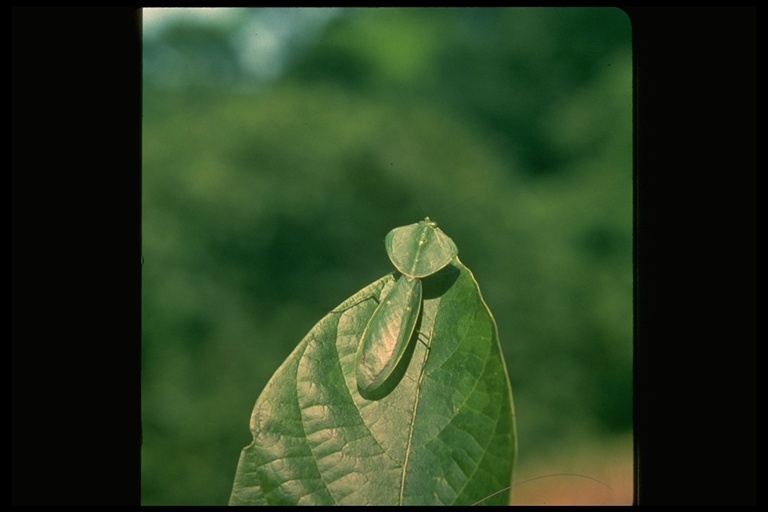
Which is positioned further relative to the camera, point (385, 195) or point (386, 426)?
point (385, 195)

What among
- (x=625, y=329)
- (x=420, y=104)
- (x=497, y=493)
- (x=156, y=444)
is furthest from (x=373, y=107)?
(x=497, y=493)

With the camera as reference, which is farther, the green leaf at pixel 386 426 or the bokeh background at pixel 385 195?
the bokeh background at pixel 385 195

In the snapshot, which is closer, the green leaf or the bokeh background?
the green leaf

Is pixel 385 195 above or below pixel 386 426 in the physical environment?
above
